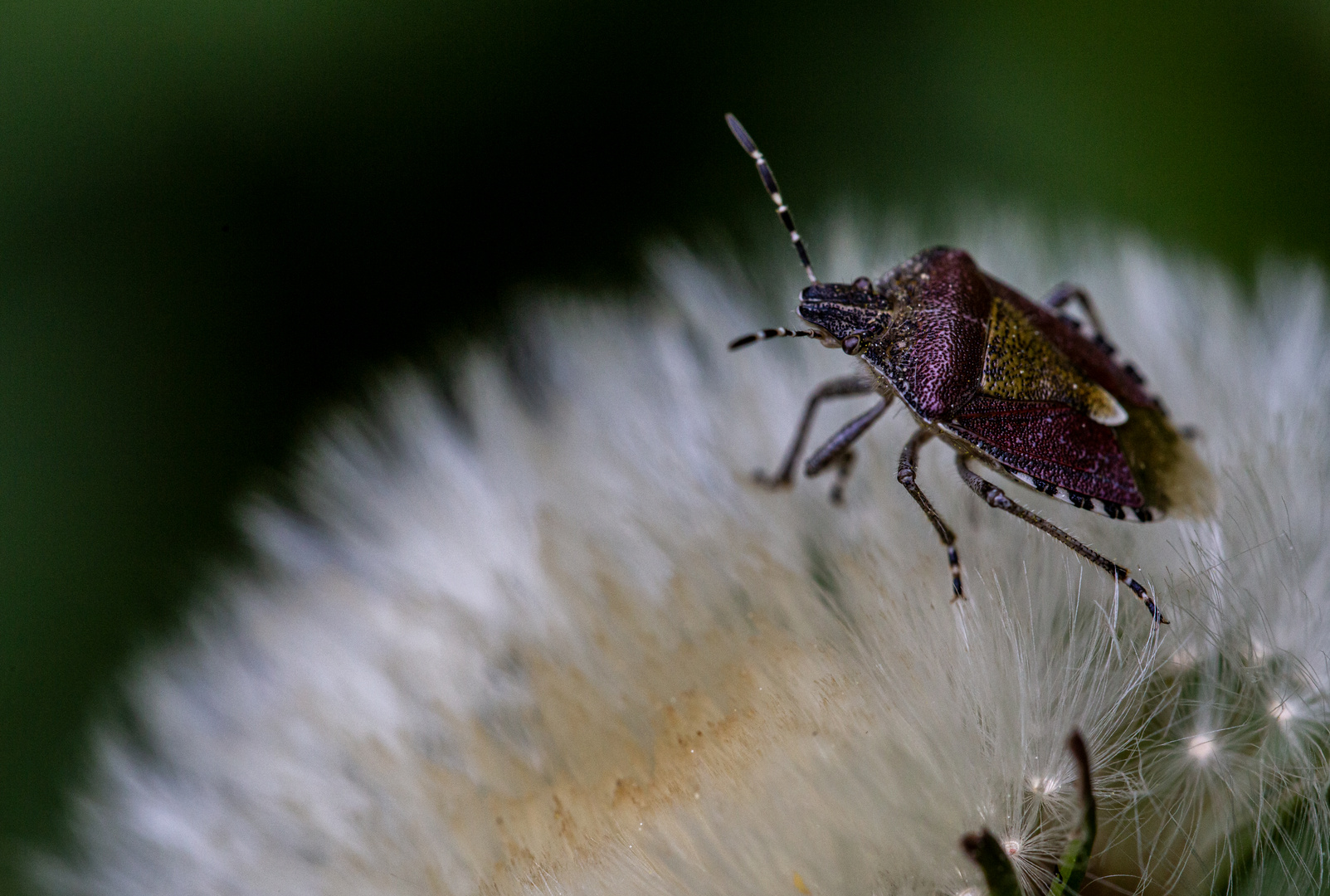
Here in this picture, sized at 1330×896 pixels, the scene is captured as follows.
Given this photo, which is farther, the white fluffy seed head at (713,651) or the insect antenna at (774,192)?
the insect antenna at (774,192)

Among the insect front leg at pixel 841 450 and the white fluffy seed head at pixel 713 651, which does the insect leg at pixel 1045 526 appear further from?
the insect front leg at pixel 841 450

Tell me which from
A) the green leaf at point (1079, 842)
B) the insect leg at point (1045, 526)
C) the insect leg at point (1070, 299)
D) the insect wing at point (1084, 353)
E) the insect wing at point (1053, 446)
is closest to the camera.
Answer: the green leaf at point (1079, 842)

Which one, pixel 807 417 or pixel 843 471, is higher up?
pixel 807 417

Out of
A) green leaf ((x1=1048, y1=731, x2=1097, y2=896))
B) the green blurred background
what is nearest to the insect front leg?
green leaf ((x1=1048, y1=731, x2=1097, y2=896))

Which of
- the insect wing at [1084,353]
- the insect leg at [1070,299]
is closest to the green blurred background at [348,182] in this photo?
the insect leg at [1070,299]

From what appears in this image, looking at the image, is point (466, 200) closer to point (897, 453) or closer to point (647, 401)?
point (647, 401)

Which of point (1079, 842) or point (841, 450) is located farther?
point (841, 450)

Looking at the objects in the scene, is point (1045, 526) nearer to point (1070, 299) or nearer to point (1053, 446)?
point (1053, 446)

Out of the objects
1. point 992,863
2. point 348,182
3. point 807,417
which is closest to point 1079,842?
point 992,863
